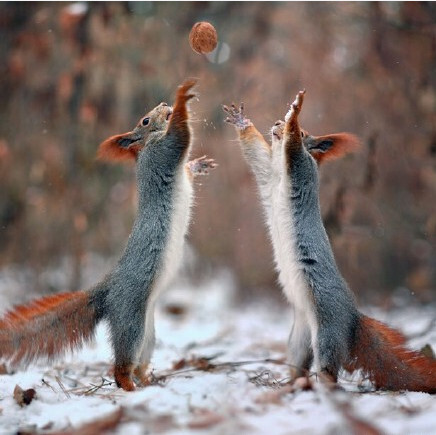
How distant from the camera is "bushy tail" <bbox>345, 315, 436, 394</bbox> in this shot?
14.9 feet

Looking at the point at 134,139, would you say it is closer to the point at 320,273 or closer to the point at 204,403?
the point at 320,273

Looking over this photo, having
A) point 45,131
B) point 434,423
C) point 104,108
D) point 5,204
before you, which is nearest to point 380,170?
point 104,108

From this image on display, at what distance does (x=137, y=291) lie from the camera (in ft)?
15.3

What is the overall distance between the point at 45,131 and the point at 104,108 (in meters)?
1.23

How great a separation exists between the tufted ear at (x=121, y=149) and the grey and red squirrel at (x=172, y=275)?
20 centimetres

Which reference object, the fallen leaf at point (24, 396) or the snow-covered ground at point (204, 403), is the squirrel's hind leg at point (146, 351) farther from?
the fallen leaf at point (24, 396)

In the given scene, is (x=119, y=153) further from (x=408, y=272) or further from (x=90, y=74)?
(x=408, y=272)

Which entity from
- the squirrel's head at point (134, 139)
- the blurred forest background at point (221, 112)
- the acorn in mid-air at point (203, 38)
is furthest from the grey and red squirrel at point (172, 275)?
the blurred forest background at point (221, 112)

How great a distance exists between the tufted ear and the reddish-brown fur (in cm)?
139

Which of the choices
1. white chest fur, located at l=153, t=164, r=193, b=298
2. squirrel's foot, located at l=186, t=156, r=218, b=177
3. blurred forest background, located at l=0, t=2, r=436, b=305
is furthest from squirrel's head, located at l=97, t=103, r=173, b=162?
blurred forest background, located at l=0, t=2, r=436, b=305

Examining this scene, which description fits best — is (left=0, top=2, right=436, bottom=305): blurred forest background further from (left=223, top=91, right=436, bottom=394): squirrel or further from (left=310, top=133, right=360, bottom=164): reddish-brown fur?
(left=223, top=91, right=436, bottom=394): squirrel

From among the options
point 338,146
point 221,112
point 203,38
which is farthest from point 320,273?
point 221,112

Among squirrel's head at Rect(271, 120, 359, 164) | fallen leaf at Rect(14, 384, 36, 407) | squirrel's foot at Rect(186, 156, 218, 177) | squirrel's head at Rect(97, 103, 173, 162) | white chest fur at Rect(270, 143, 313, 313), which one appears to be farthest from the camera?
squirrel's foot at Rect(186, 156, 218, 177)

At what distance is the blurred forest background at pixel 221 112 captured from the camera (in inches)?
359
